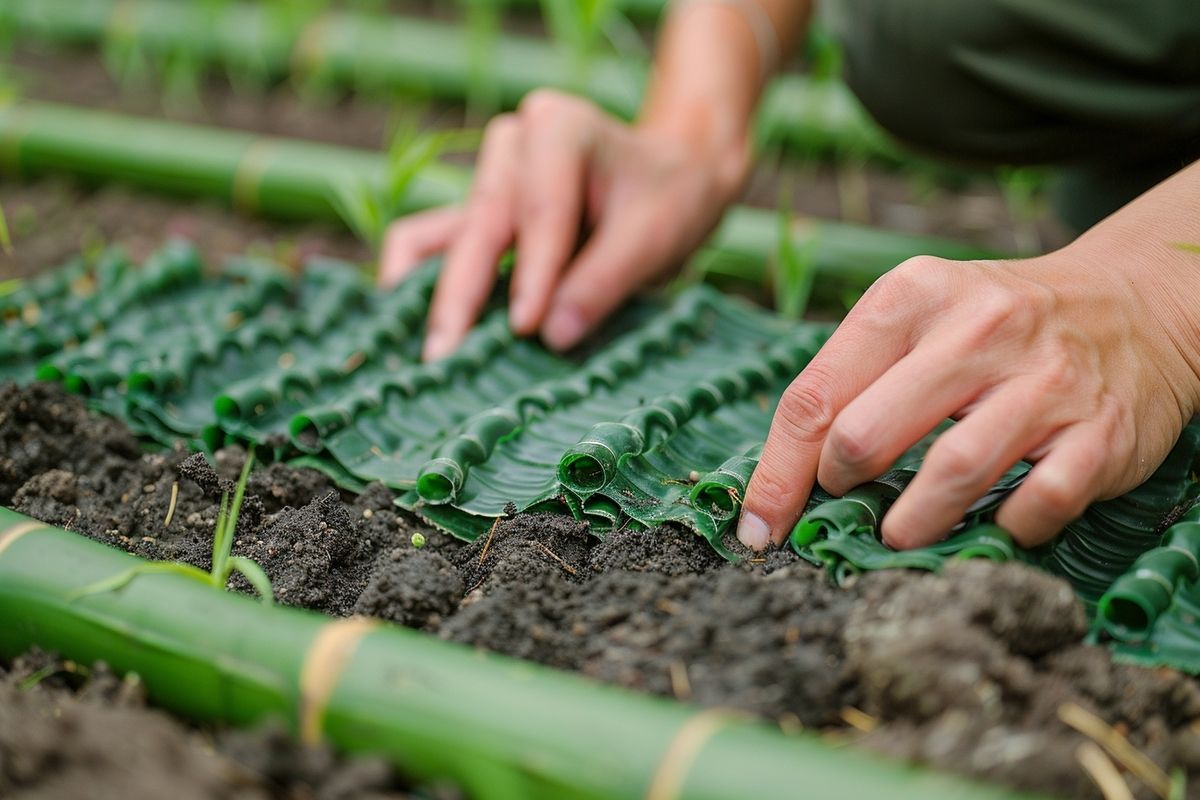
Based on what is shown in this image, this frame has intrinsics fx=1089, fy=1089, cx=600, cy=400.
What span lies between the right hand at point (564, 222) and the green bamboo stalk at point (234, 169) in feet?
1.39

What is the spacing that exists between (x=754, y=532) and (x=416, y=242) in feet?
3.62

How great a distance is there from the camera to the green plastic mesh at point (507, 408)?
1.06m

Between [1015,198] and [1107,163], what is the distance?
81cm

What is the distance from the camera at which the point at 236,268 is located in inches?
77.9

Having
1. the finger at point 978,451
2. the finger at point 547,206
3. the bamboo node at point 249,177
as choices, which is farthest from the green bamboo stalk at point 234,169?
the finger at point 978,451

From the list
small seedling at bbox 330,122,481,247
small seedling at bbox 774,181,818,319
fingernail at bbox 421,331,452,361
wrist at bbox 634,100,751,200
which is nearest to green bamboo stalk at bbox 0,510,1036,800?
fingernail at bbox 421,331,452,361

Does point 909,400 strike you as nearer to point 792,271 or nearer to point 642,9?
point 792,271

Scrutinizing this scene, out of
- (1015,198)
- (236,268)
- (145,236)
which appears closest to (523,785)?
(236,268)

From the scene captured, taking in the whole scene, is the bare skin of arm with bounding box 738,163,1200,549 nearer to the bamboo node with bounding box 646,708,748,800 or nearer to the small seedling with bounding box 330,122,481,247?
the bamboo node with bounding box 646,708,748,800

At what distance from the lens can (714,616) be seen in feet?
3.08

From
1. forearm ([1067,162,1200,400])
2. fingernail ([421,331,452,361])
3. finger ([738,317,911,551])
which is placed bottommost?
fingernail ([421,331,452,361])

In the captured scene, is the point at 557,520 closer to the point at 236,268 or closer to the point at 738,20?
the point at 236,268

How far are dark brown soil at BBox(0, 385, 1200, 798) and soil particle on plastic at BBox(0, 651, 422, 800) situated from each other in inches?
0.5

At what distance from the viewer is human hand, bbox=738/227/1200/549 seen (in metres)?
0.96
